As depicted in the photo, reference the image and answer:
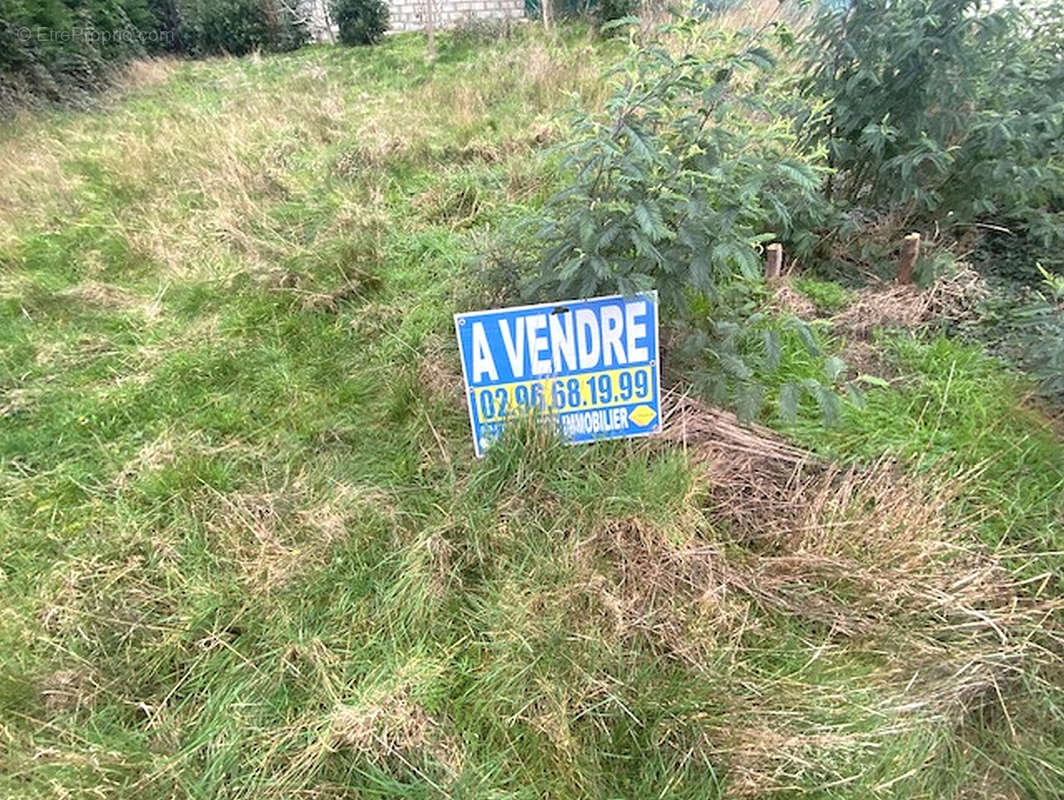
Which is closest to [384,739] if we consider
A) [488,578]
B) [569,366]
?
[488,578]

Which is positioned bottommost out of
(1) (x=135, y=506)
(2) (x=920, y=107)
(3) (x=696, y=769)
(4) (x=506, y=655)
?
(3) (x=696, y=769)

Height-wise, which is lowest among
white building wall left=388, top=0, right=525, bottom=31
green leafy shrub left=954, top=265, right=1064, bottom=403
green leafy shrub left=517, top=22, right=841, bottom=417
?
green leafy shrub left=954, top=265, right=1064, bottom=403

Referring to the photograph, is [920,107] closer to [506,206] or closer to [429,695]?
[506,206]

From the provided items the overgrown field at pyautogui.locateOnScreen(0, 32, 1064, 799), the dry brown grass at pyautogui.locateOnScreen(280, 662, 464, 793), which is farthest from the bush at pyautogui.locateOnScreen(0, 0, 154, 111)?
the dry brown grass at pyautogui.locateOnScreen(280, 662, 464, 793)

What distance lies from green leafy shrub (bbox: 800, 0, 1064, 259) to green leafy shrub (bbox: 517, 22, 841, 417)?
961 millimetres

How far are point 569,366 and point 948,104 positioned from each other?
6.51ft

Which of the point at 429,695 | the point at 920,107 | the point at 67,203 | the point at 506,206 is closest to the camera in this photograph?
the point at 429,695

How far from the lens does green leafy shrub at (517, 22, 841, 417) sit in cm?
173

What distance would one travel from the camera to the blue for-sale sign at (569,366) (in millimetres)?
1719

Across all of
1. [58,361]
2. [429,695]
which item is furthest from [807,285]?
[58,361]

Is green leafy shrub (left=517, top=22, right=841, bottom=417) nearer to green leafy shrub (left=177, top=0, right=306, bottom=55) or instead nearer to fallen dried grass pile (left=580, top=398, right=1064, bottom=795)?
fallen dried grass pile (left=580, top=398, right=1064, bottom=795)

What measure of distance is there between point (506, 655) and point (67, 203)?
4239 millimetres

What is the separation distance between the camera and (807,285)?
2744 millimetres

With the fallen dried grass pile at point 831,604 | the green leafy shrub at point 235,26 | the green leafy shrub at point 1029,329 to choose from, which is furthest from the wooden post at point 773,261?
the green leafy shrub at point 235,26
